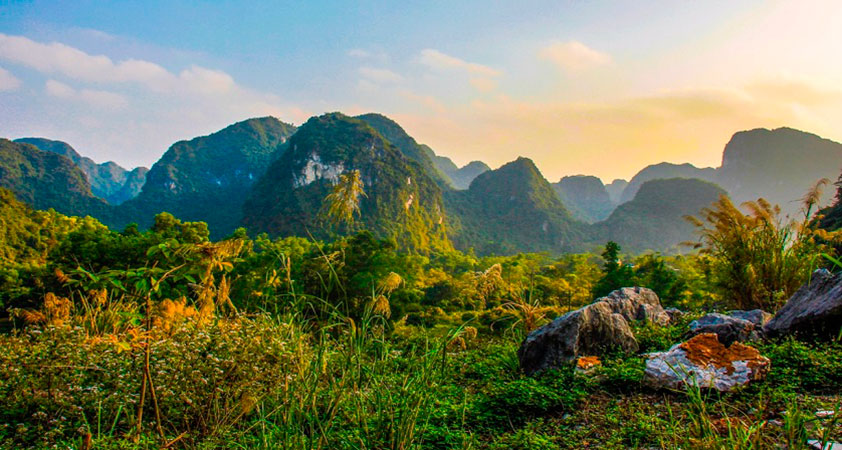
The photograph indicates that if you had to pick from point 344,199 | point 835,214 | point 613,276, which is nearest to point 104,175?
point 613,276

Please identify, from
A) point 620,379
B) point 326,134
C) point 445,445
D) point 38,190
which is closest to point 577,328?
point 620,379

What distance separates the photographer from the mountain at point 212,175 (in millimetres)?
80875

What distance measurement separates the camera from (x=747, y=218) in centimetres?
653

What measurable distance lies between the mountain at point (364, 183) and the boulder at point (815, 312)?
151ft

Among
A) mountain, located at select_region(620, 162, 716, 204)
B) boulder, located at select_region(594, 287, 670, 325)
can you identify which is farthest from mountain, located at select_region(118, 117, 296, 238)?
mountain, located at select_region(620, 162, 716, 204)

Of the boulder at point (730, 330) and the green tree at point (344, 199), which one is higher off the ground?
the green tree at point (344, 199)

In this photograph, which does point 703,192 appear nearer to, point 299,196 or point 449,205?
point 449,205

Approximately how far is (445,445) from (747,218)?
21.5 ft

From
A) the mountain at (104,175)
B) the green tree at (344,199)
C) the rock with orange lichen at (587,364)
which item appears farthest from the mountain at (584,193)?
the mountain at (104,175)

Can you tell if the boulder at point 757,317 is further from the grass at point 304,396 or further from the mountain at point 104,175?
the mountain at point 104,175

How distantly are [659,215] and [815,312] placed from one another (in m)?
96.9

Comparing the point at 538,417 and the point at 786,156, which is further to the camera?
the point at 786,156

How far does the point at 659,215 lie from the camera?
88.4 m

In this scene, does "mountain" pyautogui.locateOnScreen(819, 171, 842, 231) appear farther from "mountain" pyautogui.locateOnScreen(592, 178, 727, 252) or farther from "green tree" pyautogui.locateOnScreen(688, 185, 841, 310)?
"mountain" pyautogui.locateOnScreen(592, 178, 727, 252)
